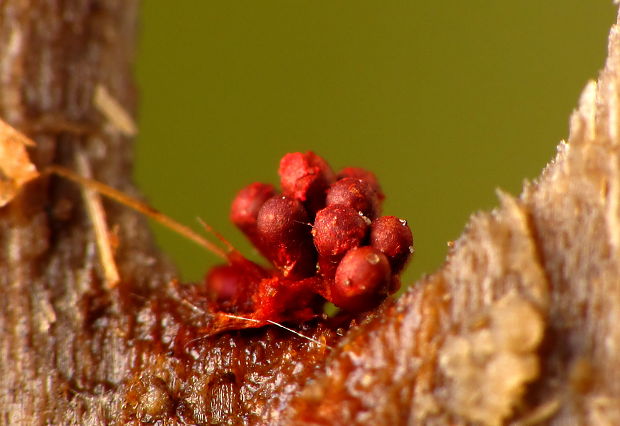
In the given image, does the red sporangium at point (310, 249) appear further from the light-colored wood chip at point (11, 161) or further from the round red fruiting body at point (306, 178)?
the light-colored wood chip at point (11, 161)

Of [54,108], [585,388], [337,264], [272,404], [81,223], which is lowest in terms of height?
[585,388]

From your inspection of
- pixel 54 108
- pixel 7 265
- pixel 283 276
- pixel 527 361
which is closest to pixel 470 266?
pixel 527 361

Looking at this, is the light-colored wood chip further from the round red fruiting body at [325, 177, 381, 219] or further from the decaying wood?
the round red fruiting body at [325, 177, 381, 219]

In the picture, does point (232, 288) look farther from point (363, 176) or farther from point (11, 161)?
point (11, 161)

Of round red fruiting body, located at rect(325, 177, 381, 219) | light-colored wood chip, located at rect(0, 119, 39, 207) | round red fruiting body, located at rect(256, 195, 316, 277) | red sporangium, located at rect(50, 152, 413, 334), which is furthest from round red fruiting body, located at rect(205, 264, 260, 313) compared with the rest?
light-colored wood chip, located at rect(0, 119, 39, 207)

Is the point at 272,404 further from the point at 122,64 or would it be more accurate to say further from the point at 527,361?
the point at 122,64

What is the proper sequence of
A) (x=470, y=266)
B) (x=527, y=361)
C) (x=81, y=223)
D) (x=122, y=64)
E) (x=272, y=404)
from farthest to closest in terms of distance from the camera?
(x=122, y=64) < (x=81, y=223) < (x=272, y=404) < (x=470, y=266) < (x=527, y=361)

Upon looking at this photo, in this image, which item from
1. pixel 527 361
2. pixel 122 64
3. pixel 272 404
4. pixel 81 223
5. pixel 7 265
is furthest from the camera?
pixel 122 64

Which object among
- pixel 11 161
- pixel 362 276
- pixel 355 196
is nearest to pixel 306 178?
pixel 355 196
